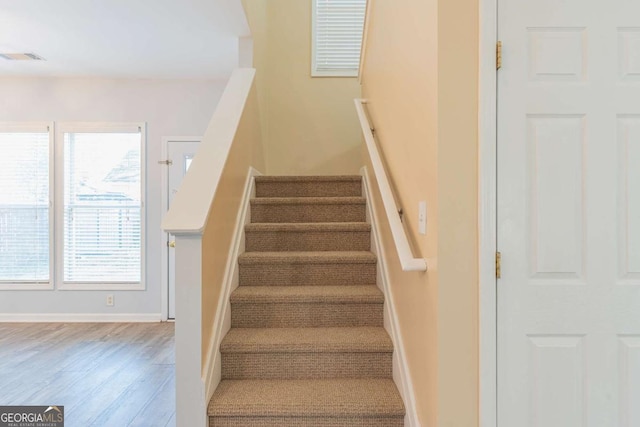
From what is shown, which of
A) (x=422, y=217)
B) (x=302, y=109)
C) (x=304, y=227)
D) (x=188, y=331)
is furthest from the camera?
(x=302, y=109)

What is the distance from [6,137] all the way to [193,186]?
3.75 meters

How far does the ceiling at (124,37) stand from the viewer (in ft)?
8.54

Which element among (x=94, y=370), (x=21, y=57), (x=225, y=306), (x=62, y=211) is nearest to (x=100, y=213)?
(x=62, y=211)

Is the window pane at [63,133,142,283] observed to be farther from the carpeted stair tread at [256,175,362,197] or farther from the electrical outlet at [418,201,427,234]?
the electrical outlet at [418,201,427,234]

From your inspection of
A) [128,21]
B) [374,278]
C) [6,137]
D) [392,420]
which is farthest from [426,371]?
[6,137]

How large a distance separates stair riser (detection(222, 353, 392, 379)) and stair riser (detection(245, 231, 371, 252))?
34.2 inches

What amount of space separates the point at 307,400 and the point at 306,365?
0.23 metres

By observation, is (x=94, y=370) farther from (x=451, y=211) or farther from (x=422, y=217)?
(x=451, y=211)

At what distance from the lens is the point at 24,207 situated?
13.3 ft
